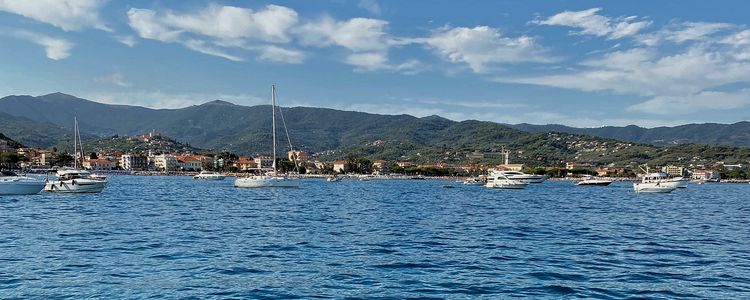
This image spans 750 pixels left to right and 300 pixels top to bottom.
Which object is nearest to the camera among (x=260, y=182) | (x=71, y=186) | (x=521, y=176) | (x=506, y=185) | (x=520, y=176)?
(x=71, y=186)

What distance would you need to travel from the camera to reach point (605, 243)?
23.9m

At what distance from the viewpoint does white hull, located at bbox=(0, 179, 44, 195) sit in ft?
167

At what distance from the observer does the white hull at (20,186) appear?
50.8 m

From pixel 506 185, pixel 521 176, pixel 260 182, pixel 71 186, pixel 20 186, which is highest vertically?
pixel 20 186

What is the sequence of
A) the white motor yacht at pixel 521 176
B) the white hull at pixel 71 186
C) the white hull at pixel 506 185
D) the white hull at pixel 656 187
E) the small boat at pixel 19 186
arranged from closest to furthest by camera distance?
the small boat at pixel 19 186
the white hull at pixel 71 186
the white hull at pixel 656 187
the white hull at pixel 506 185
the white motor yacht at pixel 521 176

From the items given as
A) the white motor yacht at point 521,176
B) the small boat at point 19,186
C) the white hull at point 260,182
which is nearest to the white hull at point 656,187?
the white motor yacht at point 521,176

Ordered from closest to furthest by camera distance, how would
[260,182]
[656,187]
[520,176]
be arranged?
[260,182]
[656,187]
[520,176]

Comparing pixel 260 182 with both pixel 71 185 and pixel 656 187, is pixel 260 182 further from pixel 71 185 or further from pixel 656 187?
pixel 656 187

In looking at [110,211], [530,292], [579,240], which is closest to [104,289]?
[530,292]

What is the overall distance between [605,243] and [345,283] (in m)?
13.1

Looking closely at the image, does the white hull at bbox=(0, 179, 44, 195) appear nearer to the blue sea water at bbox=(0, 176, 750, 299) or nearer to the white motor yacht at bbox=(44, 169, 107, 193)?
the white motor yacht at bbox=(44, 169, 107, 193)

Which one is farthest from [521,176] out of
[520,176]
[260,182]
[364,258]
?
[364,258]

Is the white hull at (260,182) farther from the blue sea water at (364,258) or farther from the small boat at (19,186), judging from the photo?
the blue sea water at (364,258)

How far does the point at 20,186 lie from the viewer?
52031mm
